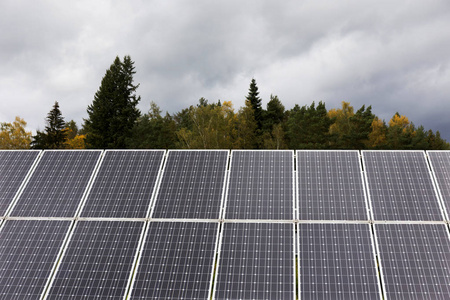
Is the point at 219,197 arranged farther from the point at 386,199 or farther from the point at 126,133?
the point at 126,133

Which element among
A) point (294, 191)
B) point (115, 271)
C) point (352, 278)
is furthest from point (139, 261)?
point (352, 278)

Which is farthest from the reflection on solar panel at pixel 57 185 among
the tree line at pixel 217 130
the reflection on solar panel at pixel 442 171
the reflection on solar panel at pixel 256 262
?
the tree line at pixel 217 130

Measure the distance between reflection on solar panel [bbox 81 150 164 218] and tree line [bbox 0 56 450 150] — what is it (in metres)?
39.5

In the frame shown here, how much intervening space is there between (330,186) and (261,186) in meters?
2.25

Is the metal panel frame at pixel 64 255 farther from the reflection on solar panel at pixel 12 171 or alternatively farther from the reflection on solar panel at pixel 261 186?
the reflection on solar panel at pixel 261 186

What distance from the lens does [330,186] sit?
1144 cm

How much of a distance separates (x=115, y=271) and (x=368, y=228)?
293 inches

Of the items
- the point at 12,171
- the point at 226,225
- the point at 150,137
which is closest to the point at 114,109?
the point at 150,137

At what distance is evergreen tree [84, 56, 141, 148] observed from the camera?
58562mm

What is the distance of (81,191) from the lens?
12008mm

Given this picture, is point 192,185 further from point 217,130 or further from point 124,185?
point 217,130

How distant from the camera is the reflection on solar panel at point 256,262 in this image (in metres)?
9.14

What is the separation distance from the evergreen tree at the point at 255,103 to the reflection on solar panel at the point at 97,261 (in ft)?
199

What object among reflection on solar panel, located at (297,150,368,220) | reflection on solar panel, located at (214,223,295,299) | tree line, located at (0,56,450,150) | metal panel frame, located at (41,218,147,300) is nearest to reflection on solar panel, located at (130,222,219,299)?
metal panel frame, located at (41,218,147,300)
